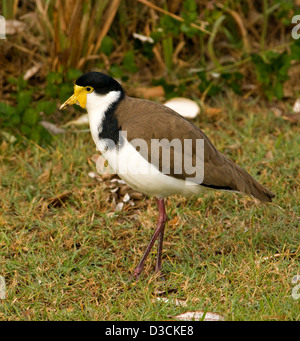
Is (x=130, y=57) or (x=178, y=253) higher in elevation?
(x=130, y=57)

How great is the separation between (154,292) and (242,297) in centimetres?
48

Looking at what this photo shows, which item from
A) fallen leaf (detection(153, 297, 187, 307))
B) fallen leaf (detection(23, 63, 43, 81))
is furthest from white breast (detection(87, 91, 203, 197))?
fallen leaf (detection(23, 63, 43, 81))

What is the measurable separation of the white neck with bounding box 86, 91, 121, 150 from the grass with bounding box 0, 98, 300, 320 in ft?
2.51

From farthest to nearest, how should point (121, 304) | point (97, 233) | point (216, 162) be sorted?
point (97, 233) < point (216, 162) < point (121, 304)

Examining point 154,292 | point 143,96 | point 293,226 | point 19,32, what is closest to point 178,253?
point 154,292

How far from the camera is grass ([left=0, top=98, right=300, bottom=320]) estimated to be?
3.24 meters

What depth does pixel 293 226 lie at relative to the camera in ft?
13.0

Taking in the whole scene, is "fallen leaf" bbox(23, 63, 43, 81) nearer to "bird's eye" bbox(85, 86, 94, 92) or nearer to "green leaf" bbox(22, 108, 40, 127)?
"green leaf" bbox(22, 108, 40, 127)

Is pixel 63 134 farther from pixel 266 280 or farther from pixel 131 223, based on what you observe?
pixel 266 280

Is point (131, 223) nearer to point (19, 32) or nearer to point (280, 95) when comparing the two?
point (280, 95)

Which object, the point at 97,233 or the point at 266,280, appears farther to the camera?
the point at 97,233

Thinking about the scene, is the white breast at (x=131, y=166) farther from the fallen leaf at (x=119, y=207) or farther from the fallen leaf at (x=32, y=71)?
the fallen leaf at (x=32, y=71)

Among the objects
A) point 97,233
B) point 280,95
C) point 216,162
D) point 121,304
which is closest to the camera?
point 121,304

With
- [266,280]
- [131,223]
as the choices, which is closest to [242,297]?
[266,280]
